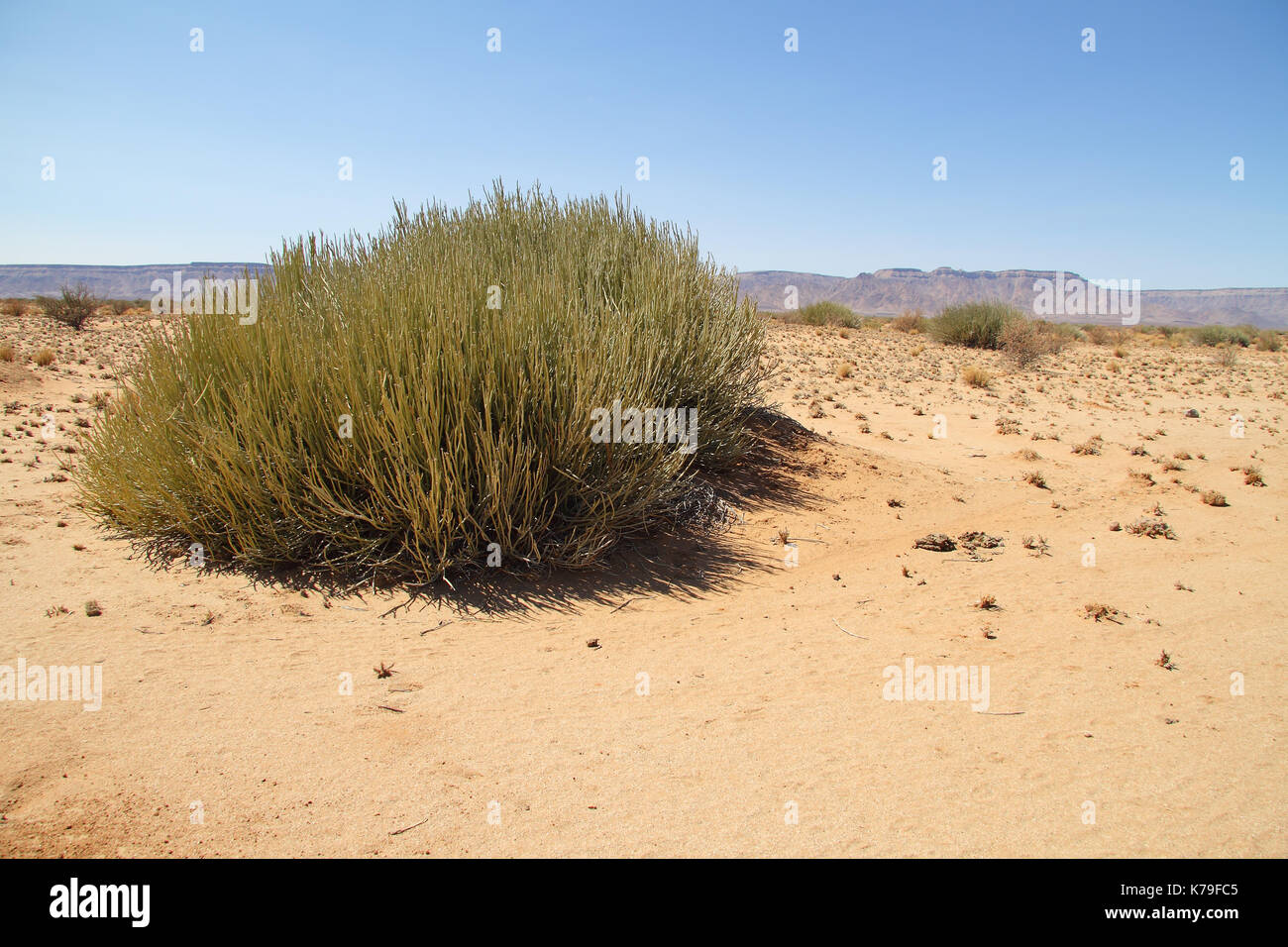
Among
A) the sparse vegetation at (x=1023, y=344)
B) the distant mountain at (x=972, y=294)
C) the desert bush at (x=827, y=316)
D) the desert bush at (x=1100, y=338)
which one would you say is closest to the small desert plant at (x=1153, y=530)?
the sparse vegetation at (x=1023, y=344)

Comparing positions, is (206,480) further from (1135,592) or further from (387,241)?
(1135,592)

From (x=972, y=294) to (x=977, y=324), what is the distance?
110 meters

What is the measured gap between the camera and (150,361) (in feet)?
18.2

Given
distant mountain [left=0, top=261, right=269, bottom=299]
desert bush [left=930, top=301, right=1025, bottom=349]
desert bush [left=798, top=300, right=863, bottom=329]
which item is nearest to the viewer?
desert bush [left=930, top=301, right=1025, bottom=349]

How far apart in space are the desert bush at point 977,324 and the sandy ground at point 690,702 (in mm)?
16654

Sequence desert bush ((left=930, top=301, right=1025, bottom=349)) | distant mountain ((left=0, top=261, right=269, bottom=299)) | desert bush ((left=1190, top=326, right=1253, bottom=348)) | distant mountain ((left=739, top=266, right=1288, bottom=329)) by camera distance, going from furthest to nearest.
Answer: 1. distant mountain ((left=739, top=266, right=1288, bottom=329))
2. distant mountain ((left=0, top=261, right=269, bottom=299))
3. desert bush ((left=1190, top=326, right=1253, bottom=348))
4. desert bush ((left=930, top=301, right=1025, bottom=349))

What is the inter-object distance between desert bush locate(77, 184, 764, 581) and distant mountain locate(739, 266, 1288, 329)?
105 metres

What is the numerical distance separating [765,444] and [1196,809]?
5.75 m

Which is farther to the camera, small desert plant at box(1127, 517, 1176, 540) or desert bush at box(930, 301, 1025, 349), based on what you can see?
desert bush at box(930, 301, 1025, 349)

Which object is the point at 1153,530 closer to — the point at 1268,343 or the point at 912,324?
the point at 912,324

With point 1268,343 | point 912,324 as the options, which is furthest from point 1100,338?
point 912,324

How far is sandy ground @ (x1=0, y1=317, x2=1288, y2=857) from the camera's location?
2.89 m

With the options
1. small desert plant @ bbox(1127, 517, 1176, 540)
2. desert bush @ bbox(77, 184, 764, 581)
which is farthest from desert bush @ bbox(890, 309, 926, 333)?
desert bush @ bbox(77, 184, 764, 581)

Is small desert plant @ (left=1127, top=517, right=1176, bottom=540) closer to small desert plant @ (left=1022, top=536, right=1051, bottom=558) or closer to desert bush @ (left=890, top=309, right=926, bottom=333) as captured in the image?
small desert plant @ (left=1022, top=536, right=1051, bottom=558)
